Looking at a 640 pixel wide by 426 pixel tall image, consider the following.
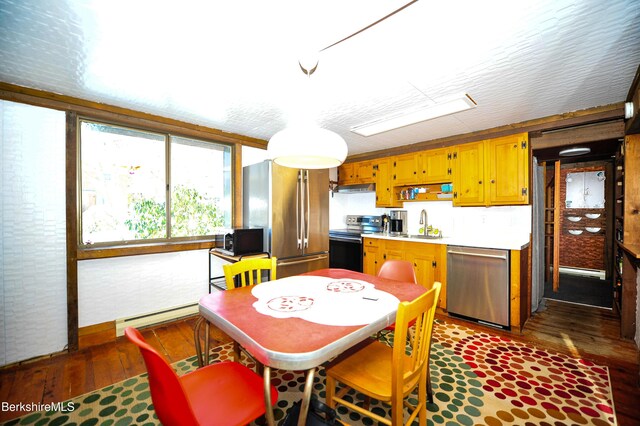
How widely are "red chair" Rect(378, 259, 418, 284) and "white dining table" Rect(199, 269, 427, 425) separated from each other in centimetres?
36

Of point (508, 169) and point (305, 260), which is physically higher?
point (508, 169)

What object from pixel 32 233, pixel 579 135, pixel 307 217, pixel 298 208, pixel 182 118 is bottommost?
pixel 32 233

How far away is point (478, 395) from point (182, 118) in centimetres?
383

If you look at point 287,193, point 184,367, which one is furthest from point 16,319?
point 287,193

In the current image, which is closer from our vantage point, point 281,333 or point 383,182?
point 281,333

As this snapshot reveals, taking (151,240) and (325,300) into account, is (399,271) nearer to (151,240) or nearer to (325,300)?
(325,300)

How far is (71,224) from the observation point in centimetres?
249

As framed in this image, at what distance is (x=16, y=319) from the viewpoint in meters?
2.26

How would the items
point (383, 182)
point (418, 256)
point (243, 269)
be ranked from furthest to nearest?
point (383, 182), point (418, 256), point (243, 269)

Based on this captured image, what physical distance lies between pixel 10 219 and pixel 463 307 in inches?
182

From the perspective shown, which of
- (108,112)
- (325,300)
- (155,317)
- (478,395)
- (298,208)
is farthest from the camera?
(298,208)

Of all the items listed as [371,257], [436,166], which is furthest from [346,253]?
[436,166]

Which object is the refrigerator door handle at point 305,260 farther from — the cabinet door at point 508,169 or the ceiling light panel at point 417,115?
the cabinet door at point 508,169

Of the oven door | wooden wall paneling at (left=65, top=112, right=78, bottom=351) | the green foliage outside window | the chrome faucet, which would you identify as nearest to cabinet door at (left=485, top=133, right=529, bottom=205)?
the chrome faucet
